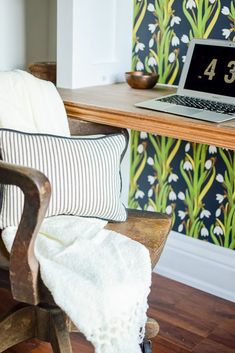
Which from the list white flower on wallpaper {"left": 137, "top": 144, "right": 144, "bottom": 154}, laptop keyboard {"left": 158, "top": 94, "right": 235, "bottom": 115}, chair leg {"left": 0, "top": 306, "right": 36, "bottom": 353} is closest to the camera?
chair leg {"left": 0, "top": 306, "right": 36, "bottom": 353}

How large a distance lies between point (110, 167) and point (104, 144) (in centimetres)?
8

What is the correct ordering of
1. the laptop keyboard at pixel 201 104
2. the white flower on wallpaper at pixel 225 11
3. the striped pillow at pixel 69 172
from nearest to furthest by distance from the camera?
1. the striped pillow at pixel 69 172
2. the laptop keyboard at pixel 201 104
3. the white flower on wallpaper at pixel 225 11

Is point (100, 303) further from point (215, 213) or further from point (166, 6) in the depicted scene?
point (166, 6)

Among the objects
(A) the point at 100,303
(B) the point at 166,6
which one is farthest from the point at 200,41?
(A) the point at 100,303

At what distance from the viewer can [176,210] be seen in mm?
2289

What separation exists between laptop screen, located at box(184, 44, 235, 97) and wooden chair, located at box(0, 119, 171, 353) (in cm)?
35

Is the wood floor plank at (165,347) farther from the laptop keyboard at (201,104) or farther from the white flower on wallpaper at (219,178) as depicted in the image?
the laptop keyboard at (201,104)

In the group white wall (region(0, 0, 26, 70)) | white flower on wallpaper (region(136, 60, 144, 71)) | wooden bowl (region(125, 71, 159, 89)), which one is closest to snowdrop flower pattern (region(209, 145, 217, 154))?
wooden bowl (region(125, 71, 159, 89))

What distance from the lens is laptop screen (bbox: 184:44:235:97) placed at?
188 centimetres

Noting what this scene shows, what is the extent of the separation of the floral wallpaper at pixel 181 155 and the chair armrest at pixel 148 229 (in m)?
0.50

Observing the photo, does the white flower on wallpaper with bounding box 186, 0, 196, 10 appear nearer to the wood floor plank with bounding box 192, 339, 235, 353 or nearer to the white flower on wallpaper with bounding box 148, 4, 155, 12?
the white flower on wallpaper with bounding box 148, 4, 155, 12

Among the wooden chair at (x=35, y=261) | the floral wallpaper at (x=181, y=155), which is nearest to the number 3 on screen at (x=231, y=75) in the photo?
the floral wallpaper at (x=181, y=155)

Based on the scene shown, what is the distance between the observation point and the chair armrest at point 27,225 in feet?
4.02

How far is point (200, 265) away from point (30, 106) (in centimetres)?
101
